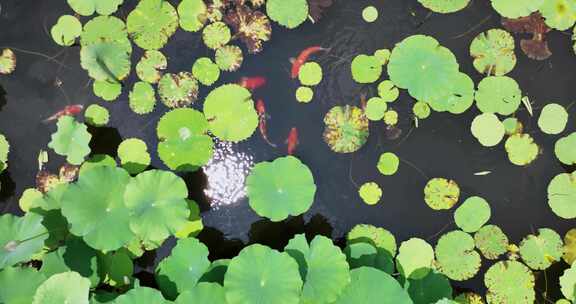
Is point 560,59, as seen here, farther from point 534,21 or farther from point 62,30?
point 62,30

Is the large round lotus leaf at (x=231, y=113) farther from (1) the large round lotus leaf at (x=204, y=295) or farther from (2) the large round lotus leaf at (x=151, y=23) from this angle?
(1) the large round lotus leaf at (x=204, y=295)

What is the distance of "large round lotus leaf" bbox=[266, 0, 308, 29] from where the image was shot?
2.69 meters

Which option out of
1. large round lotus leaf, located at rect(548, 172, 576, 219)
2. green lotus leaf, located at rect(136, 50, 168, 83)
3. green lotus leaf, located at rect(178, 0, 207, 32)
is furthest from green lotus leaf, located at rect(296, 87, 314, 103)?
large round lotus leaf, located at rect(548, 172, 576, 219)

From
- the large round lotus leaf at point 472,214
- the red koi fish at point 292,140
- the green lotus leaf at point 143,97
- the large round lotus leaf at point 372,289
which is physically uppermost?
the green lotus leaf at point 143,97

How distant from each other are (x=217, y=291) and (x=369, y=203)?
88 cm

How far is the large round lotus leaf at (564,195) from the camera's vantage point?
8.32ft

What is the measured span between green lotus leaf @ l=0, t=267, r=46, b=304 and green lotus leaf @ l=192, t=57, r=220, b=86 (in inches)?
46.2

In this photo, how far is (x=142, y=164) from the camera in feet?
8.67

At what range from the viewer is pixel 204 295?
7.06ft

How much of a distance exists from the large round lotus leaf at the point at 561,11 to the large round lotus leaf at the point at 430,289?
1.38m

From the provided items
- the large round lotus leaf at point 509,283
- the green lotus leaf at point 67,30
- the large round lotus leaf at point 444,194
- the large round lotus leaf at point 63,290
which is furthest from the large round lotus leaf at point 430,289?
the green lotus leaf at point 67,30

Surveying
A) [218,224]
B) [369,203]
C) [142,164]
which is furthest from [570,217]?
[142,164]

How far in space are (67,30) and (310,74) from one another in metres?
1.27

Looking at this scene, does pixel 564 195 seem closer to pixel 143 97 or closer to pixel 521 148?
pixel 521 148
